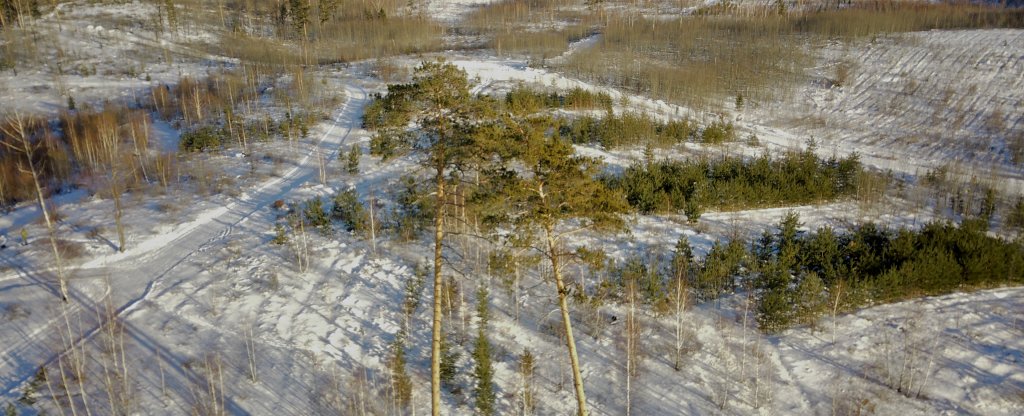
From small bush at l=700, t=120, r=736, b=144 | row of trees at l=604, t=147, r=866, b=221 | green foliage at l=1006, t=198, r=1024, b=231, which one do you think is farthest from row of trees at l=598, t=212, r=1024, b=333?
small bush at l=700, t=120, r=736, b=144

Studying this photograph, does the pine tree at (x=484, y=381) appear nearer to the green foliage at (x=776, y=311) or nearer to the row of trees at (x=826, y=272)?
the row of trees at (x=826, y=272)

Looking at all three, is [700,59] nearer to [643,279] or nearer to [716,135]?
→ [716,135]

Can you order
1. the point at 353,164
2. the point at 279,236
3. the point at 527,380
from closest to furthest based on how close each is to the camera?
the point at 527,380 → the point at 279,236 → the point at 353,164

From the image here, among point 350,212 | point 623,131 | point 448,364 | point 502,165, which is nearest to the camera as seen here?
point 502,165

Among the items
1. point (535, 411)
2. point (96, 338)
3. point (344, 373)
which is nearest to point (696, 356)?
point (535, 411)

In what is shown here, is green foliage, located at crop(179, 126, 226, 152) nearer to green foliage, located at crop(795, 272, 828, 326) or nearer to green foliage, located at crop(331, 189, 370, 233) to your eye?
green foliage, located at crop(331, 189, 370, 233)

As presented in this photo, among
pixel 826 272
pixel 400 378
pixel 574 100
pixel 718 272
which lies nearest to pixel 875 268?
pixel 826 272

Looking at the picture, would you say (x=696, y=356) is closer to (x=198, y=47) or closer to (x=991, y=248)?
(x=991, y=248)
